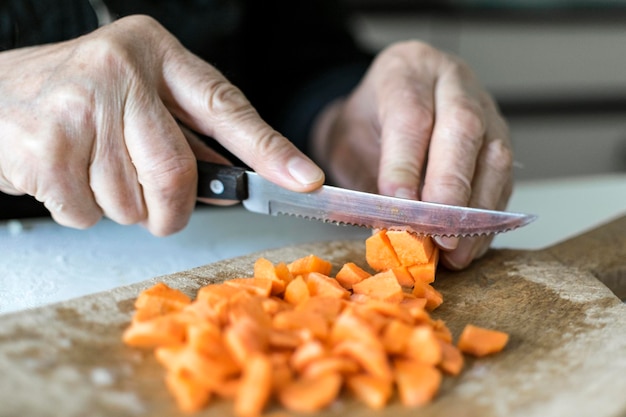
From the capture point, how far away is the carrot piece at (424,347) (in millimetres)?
1084

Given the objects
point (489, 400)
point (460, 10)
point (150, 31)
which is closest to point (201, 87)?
point (150, 31)

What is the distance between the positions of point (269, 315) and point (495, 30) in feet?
13.9

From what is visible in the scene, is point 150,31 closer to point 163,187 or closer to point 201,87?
point 201,87

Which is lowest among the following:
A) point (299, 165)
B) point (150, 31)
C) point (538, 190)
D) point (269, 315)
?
point (538, 190)

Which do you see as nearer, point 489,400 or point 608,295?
point 489,400

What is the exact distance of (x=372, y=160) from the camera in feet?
7.29

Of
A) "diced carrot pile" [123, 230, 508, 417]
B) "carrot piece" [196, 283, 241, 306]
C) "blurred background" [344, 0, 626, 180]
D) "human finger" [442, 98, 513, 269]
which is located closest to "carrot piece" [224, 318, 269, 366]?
"diced carrot pile" [123, 230, 508, 417]

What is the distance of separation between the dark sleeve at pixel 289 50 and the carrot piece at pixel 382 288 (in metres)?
1.46

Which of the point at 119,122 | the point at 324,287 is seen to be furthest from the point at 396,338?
the point at 119,122

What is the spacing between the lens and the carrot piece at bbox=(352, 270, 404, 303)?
131cm

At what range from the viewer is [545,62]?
16.9 ft

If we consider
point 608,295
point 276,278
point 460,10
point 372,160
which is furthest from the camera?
point 460,10

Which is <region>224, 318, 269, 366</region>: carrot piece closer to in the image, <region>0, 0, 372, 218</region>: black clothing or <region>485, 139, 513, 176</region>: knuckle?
<region>485, 139, 513, 176</region>: knuckle

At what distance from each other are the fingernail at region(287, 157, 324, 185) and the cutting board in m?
0.24
